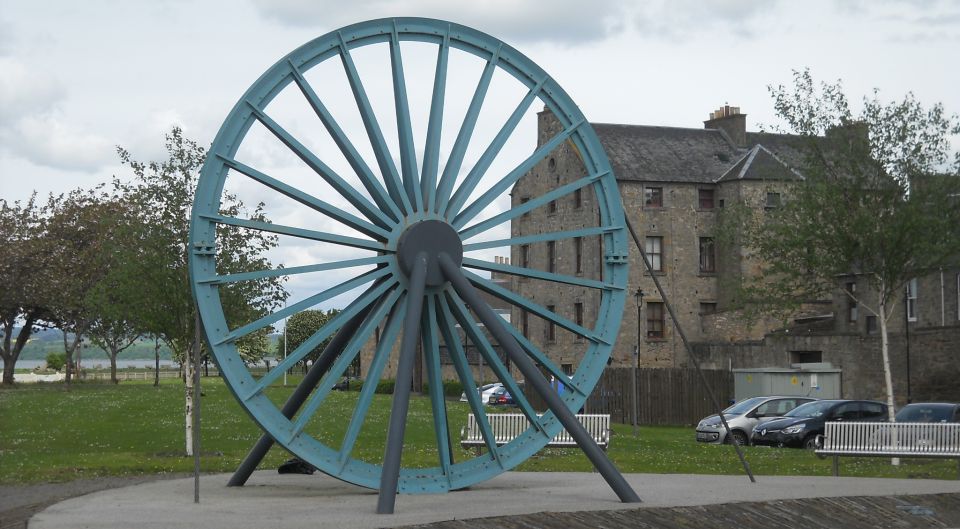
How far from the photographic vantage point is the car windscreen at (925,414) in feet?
103

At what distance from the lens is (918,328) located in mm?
42625

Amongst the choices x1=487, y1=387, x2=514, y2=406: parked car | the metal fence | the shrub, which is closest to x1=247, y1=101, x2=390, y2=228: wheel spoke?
the metal fence

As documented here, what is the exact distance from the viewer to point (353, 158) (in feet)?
56.6

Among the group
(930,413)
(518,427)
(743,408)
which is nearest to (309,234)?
(518,427)

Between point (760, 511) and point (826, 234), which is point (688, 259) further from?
point (760, 511)

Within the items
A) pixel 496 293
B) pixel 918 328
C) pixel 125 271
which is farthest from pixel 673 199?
pixel 496 293

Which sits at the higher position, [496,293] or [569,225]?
[569,225]

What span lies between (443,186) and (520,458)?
369 cm

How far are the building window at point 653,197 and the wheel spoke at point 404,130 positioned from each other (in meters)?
41.1

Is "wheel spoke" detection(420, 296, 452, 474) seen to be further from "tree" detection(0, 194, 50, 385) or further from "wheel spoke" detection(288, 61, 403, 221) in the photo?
"tree" detection(0, 194, 50, 385)

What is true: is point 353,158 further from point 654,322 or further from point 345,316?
point 654,322

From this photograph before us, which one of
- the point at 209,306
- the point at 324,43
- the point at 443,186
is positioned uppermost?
the point at 324,43

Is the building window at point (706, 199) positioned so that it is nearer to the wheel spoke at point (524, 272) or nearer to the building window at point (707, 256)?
the building window at point (707, 256)

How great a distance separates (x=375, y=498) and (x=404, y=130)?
186 inches
